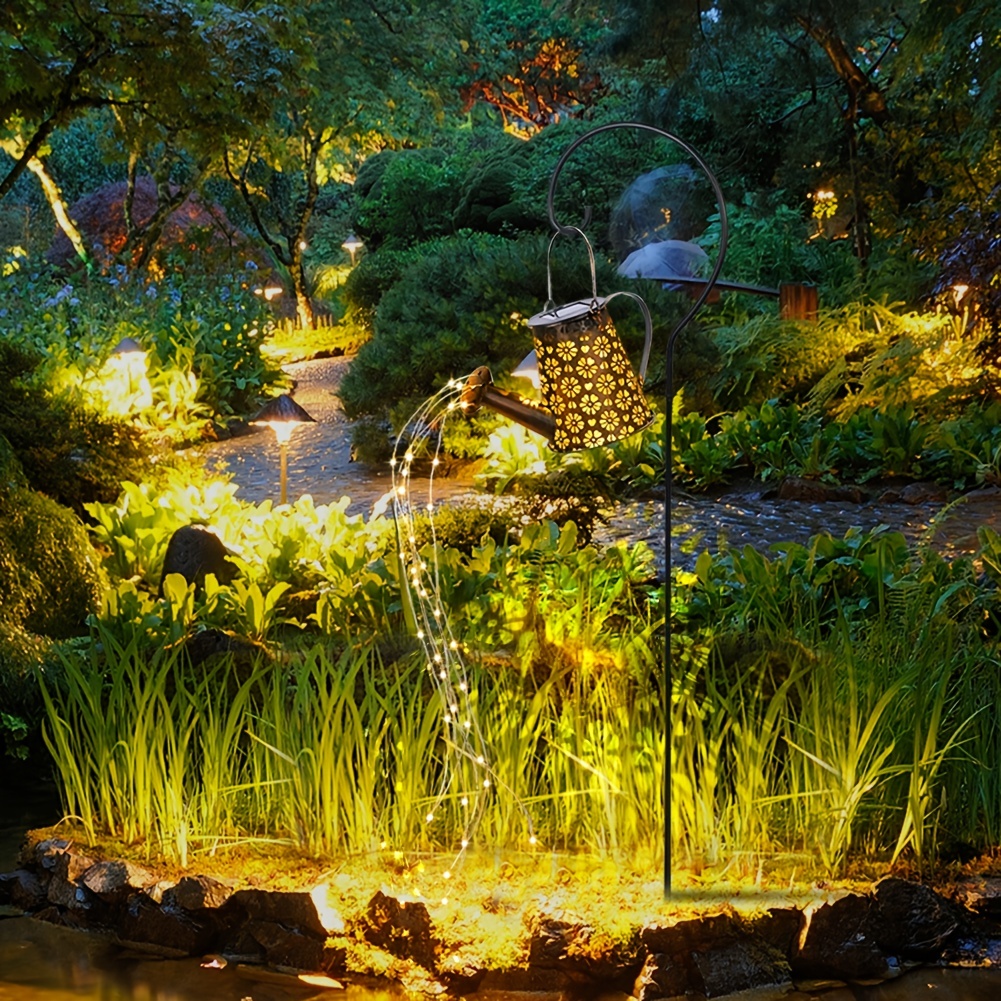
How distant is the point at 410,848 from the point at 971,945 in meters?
1.34

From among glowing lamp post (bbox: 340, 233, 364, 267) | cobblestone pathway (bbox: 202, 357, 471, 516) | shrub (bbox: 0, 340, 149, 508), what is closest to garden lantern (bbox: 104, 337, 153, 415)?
cobblestone pathway (bbox: 202, 357, 471, 516)

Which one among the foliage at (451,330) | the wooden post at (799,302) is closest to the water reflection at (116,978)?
the foliage at (451,330)

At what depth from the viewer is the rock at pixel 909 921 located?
289 centimetres

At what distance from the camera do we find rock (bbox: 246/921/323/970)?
295 cm

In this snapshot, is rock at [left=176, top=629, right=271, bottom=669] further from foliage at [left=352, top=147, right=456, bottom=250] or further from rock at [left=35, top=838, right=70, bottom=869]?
foliage at [left=352, top=147, right=456, bottom=250]

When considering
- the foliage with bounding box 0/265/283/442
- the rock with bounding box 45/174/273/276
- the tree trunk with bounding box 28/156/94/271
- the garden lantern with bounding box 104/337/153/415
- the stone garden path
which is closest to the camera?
the stone garden path

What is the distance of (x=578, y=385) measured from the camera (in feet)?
9.92

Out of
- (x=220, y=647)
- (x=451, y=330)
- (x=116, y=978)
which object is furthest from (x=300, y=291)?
(x=116, y=978)

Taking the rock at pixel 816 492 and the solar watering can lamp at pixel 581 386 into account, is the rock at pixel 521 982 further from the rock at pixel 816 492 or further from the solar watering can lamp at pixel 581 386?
the rock at pixel 816 492

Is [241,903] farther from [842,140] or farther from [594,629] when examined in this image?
[842,140]

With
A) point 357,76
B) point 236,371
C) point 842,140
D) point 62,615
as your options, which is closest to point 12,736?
point 62,615

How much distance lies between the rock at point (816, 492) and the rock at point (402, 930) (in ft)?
15.3

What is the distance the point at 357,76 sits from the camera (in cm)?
1638

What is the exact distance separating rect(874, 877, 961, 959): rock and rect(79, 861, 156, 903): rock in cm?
172
